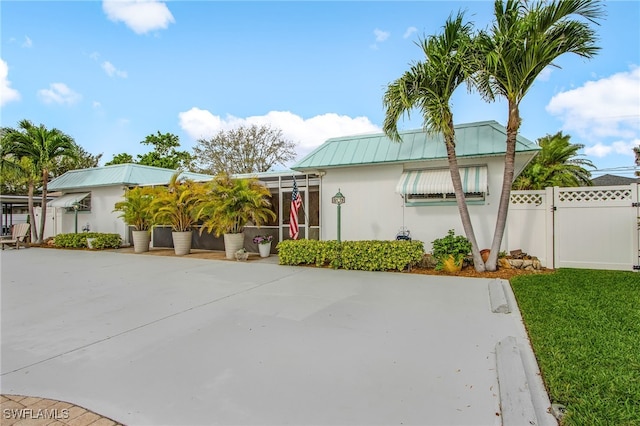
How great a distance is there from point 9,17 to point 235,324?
8288mm

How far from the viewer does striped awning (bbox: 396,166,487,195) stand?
338 inches

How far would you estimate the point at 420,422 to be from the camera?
2.34m

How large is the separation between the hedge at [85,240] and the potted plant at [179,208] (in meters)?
3.26

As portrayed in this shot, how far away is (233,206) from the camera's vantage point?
11.3 m

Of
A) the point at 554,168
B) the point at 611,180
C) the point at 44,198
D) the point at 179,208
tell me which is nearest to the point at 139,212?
the point at 179,208

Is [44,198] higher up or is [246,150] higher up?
[246,150]

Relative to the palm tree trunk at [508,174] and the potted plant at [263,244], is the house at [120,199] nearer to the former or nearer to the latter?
the potted plant at [263,244]

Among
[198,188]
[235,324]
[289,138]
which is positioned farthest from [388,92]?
[289,138]

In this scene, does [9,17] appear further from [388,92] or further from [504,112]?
[504,112]

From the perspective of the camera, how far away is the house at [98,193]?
15.7 meters

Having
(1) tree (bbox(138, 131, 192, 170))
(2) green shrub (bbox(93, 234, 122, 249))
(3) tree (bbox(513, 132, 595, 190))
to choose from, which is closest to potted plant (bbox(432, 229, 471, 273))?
(3) tree (bbox(513, 132, 595, 190))

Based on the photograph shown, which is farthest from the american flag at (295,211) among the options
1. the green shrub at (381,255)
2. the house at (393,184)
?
the green shrub at (381,255)

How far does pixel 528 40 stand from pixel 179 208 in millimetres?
11970

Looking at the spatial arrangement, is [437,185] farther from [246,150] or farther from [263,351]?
[246,150]
